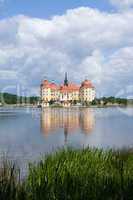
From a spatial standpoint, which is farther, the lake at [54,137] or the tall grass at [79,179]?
the lake at [54,137]

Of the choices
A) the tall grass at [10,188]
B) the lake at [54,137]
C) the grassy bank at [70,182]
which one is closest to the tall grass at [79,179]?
the grassy bank at [70,182]

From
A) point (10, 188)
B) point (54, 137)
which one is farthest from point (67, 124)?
point (10, 188)

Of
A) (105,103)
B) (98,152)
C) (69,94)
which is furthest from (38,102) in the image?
(98,152)

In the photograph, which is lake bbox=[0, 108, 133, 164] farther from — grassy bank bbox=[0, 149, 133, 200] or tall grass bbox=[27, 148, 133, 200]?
grassy bank bbox=[0, 149, 133, 200]

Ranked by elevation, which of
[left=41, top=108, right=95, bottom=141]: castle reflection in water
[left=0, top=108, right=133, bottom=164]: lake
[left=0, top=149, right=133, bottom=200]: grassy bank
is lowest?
[left=41, top=108, right=95, bottom=141]: castle reflection in water

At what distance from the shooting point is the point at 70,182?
858 centimetres

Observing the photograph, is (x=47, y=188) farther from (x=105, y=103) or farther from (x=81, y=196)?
(x=105, y=103)

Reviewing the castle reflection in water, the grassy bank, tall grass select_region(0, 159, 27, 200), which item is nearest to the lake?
the castle reflection in water

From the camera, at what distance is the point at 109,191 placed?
820 cm

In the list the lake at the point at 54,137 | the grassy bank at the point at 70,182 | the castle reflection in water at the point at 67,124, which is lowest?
the castle reflection in water at the point at 67,124

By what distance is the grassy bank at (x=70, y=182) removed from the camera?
7957mm

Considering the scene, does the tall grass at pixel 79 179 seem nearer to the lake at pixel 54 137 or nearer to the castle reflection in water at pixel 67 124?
the lake at pixel 54 137

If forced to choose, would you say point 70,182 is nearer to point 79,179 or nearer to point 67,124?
point 79,179

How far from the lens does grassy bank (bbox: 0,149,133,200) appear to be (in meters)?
7.96
